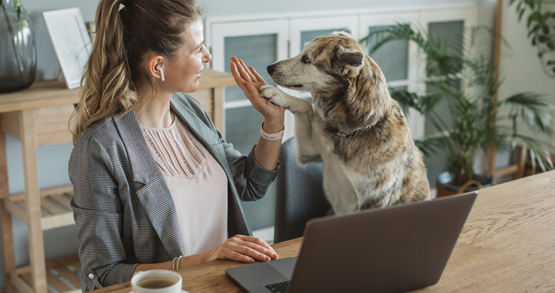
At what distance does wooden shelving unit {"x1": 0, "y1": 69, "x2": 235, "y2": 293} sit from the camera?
1950mm

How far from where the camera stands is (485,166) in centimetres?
416

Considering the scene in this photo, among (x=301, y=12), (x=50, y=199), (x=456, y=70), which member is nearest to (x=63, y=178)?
(x=50, y=199)

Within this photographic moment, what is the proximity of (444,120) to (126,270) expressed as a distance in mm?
3178

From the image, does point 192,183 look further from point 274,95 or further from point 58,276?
point 58,276

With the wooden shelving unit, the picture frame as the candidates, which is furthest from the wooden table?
the picture frame

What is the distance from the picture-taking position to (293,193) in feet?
5.36

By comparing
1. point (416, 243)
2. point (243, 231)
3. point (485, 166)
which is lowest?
point (485, 166)

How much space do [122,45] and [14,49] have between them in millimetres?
1024

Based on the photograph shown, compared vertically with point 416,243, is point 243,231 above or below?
below

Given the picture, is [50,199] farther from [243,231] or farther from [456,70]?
[456,70]

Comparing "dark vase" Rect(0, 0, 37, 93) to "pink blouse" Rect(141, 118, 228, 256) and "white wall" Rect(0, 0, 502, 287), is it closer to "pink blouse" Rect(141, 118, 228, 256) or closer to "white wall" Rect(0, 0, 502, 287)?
"white wall" Rect(0, 0, 502, 287)

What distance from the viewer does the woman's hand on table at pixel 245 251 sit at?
1094 mm

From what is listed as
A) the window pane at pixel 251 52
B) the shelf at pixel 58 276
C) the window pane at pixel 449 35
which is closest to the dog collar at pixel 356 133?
the window pane at pixel 251 52

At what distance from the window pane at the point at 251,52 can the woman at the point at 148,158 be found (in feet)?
4.47
